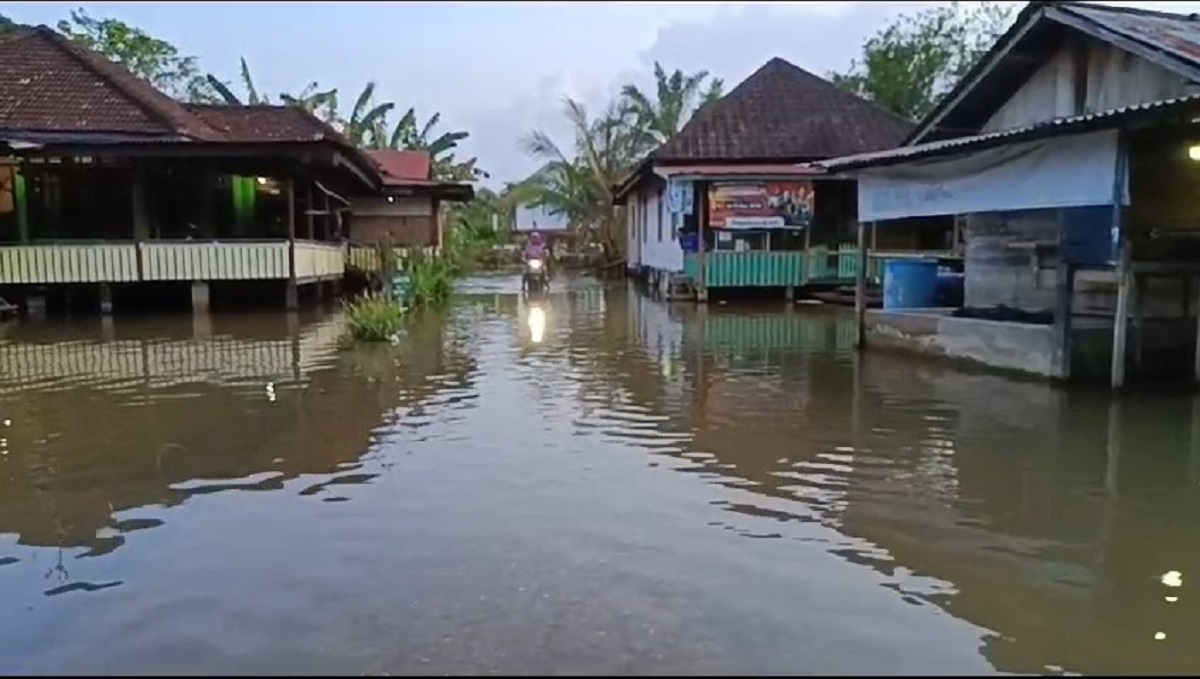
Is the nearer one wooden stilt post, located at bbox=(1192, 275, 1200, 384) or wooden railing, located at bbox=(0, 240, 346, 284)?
wooden stilt post, located at bbox=(1192, 275, 1200, 384)

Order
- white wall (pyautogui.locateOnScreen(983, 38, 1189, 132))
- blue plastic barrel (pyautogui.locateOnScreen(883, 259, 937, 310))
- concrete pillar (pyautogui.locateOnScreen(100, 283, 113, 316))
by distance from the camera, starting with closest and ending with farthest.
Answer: white wall (pyautogui.locateOnScreen(983, 38, 1189, 132)) < blue plastic barrel (pyautogui.locateOnScreen(883, 259, 937, 310)) < concrete pillar (pyautogui.locateOnScreen(100, 283, 113, 316))

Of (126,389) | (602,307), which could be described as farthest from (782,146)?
(126,389)

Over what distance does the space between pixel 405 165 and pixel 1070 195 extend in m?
26.3

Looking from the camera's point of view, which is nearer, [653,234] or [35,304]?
[35,304]

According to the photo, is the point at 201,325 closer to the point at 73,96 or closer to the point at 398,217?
the point at 73,96

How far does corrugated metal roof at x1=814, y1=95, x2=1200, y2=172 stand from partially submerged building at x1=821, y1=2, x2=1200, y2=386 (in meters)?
0.02

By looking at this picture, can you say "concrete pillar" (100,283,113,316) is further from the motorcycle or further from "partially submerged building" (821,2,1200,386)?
"partially submerged building" (821,2,1200,386)

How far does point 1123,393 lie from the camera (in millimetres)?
10016

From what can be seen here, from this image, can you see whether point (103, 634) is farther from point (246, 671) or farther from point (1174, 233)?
point (1174, 233)

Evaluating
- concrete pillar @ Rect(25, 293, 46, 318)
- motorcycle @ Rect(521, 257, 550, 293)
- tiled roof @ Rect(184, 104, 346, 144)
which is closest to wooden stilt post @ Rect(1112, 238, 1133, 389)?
concrete pillar @ Rect(25, 293, 46, 318)

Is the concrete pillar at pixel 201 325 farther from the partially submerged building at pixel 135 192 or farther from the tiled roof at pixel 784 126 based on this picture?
the tiled roof at pixel 784 126

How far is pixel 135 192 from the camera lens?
62.5 ft

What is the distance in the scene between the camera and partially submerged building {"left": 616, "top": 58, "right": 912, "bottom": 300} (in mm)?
22359

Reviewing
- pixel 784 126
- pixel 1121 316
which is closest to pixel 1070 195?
pixel 1121 316
